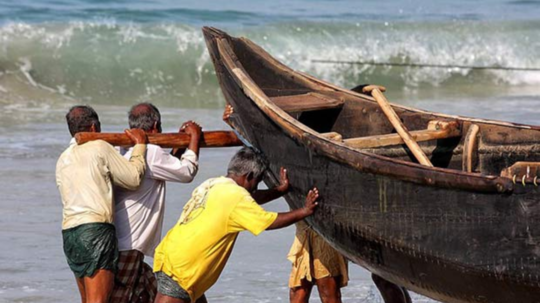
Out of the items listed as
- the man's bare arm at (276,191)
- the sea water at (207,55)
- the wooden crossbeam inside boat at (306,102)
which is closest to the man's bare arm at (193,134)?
the man's bare arm at (276,191)

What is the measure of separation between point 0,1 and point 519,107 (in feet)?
34.8

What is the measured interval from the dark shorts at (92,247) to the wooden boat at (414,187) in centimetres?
98

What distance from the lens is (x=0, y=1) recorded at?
71.5ft

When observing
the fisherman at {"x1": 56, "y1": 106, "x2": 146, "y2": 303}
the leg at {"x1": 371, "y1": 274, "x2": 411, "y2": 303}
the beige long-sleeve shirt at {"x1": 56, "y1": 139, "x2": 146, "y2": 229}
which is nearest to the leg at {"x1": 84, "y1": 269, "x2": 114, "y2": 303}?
the fisherman at {"x1": 56, "y1": 106, "x2": 146, "y2": 303}

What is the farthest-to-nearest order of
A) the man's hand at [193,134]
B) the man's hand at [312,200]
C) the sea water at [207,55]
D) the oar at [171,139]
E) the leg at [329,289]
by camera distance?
1. the sea water at [207,55]
2. the leg at [329,289]
3. the man's hand at [193,134]
4. the oar at [171,139]
5. the man's hand at [312,200]

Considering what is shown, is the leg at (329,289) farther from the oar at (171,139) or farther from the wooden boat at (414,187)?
the oar at (171,139)

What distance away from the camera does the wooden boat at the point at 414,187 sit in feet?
16.8

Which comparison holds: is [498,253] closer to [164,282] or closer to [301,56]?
[164,282]

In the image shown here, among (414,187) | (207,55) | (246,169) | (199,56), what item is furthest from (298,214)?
(199,56)

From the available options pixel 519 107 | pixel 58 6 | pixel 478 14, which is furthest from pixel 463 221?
pixel 478 14

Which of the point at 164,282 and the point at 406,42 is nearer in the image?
the point at 164,282

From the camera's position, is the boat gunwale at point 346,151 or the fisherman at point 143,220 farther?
the fisherman at point 143,220

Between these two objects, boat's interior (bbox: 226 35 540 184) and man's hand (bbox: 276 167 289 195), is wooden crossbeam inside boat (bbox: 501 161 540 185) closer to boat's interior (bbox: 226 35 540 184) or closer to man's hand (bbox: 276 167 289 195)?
boat's interior (bbox: 226 35 540 184)

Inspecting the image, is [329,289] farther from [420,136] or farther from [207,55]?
[207,55]
